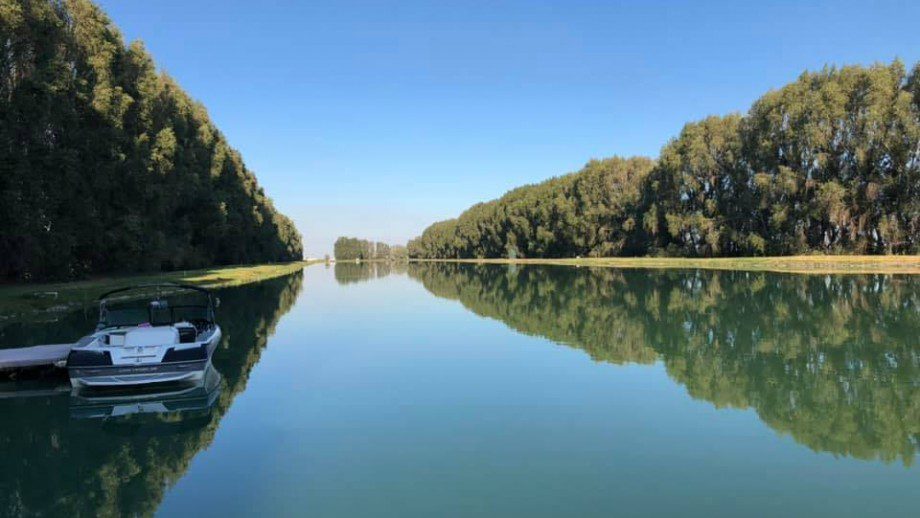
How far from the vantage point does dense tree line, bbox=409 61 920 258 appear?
56.6m

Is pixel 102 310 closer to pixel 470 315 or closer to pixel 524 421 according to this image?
pixel 524 421

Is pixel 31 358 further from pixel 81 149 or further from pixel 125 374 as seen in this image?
pixel 81 149

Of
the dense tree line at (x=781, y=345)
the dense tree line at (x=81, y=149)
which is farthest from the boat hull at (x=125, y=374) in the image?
the dense tree line at (x=81, y=149)

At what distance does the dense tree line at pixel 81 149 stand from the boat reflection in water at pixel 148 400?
22.8m

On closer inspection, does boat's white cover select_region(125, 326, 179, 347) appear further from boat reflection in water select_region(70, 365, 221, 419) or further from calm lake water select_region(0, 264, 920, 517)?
calm lake water select_region(0, 264, 920, 517)

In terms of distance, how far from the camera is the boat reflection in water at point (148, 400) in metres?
11.3

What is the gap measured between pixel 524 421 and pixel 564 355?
6.41m

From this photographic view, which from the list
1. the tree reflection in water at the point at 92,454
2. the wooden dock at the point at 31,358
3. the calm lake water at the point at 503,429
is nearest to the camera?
the calm lake water at the point at 503,429

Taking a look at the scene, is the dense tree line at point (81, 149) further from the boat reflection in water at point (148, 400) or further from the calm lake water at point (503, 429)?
the boat reflection in water at point (148, 400)

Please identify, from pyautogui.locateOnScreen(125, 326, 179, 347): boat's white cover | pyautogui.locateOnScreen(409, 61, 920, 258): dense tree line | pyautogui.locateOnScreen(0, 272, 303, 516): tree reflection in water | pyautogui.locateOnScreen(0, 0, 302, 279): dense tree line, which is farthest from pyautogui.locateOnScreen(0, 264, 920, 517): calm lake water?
pyautogui.locateOnScreen(409, 61, 920, 258): dense tree line

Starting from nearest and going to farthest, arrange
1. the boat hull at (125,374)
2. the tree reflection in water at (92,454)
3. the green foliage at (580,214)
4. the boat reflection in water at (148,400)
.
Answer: the tree reflection in water at (92,454) → the boat reflection in water at (148,400) → the boat hull at (125,374) → the green foliage at (580,214)

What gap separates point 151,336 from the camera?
13.1 meters

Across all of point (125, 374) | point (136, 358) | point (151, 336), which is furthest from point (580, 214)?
point (125, 374)

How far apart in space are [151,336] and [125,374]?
1046mm
